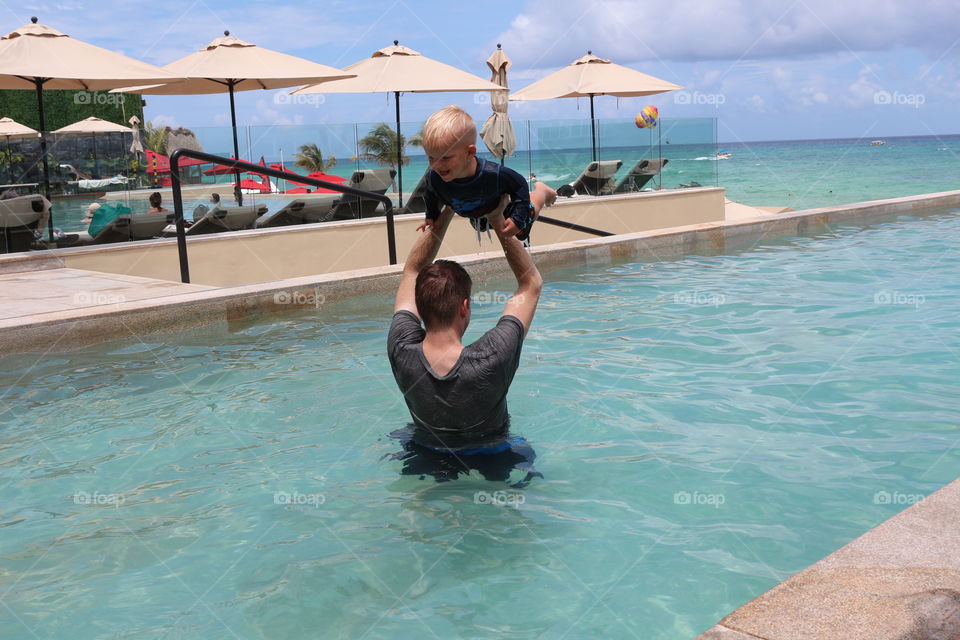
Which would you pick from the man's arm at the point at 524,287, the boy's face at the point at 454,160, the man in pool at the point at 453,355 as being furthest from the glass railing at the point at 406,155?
the boy's face at the point at 454,160

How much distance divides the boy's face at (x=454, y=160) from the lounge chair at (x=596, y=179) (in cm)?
1201

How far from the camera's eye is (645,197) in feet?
48.9

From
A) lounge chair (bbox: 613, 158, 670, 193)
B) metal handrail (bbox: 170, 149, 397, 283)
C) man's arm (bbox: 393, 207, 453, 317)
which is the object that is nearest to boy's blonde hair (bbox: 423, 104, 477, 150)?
man's arm (bbox: 393, 207, 453, 317)

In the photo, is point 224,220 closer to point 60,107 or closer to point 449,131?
point 449,131

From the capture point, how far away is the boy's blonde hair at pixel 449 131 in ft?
9.16

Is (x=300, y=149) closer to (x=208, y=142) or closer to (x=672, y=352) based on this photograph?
(x=208, y=142)

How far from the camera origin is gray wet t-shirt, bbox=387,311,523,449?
11.3ft

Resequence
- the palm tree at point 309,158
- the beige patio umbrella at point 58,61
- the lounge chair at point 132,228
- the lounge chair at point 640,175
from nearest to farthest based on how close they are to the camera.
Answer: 1. the beige patio umbrella at point 58,61
2. the lounge chair at point 132,228
3. the palm tree at point 309,158
4. the lounge chair at point 640,175

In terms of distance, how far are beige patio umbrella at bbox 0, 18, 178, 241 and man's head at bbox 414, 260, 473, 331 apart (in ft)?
26.3

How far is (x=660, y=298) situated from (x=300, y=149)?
8635mm

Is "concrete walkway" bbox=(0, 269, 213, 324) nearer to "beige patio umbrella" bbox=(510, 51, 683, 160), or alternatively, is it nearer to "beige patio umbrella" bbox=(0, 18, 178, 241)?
"beige patio umbrella" bbox=(0, 18, 178, 241)

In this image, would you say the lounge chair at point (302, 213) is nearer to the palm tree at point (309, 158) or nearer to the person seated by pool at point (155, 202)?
the person seated by pool at point (155, 202)

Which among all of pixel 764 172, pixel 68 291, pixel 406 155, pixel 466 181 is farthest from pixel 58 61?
pixel 764 172

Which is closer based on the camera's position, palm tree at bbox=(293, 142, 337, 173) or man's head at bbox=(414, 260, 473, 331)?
man's head at bbox=(414, 260, 473, 331)
